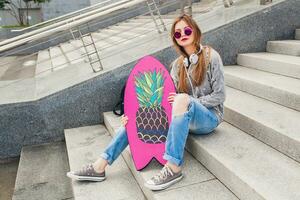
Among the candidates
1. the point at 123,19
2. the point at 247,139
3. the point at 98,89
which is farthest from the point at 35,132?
the point at 123,19

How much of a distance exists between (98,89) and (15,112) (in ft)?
3.44

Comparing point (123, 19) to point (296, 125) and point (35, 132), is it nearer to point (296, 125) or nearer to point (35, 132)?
point (35, 132)

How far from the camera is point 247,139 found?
2957mm

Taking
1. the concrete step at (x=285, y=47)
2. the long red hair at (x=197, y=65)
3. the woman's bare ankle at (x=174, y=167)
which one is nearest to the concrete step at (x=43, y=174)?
the woman's bare ankle at (x=174, y=167)

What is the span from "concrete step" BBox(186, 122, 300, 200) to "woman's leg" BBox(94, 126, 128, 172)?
0.61 metres

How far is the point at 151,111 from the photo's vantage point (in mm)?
3010

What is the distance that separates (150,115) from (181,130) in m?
0.49

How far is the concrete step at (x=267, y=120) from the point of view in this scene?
262 cm

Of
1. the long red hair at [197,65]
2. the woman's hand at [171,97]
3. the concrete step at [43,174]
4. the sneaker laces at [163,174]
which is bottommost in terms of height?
the concrete step at [43,174]

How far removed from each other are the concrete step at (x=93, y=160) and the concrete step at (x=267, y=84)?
1.59m

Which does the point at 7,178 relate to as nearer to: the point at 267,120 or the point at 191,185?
the point at 191,185

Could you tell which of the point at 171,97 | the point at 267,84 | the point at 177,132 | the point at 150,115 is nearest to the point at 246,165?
the point at 177,132

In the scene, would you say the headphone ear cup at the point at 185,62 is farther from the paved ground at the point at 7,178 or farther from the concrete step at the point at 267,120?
the paved ground at the point at 7,178

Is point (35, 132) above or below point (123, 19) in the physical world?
below
